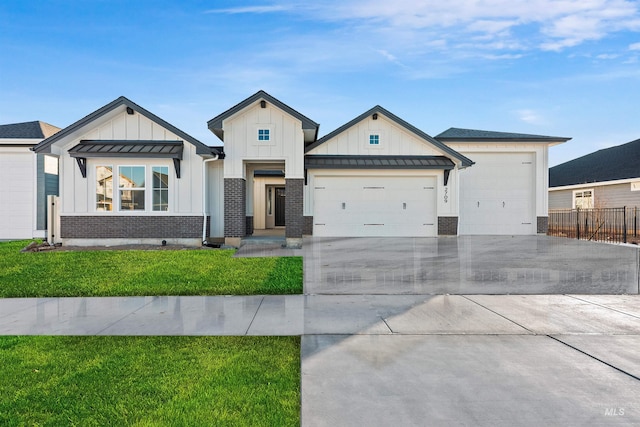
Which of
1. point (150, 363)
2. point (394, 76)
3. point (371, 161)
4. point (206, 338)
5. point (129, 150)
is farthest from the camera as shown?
point (394, 76)

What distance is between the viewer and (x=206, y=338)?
461 cm

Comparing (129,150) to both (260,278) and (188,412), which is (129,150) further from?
(188,412)

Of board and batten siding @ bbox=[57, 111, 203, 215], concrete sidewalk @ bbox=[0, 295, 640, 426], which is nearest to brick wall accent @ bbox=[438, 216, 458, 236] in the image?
concrete sidewalk @ bbox=[0, 295, 640, 426]

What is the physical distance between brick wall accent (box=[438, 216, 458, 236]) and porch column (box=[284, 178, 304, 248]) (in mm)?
6500

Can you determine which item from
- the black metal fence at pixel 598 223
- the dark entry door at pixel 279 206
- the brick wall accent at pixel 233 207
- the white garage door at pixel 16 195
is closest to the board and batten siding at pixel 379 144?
the brick wall accent at pixel 233 207

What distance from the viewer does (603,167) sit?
2312cm

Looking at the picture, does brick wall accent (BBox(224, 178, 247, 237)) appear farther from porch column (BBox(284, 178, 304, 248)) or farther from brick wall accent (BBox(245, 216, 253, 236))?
porch column (BBox(284, 178, 304, 248))

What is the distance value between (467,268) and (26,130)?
21.3m

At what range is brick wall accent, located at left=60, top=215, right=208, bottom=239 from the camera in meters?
13.3

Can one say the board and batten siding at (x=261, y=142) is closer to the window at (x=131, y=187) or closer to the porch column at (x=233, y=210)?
the porch column at (x=233, y=210)

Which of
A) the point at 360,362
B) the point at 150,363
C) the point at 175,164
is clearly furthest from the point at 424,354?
Answer: the point at 175,164

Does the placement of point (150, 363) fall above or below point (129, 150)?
below

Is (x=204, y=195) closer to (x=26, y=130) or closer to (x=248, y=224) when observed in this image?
(x=248, y=224)

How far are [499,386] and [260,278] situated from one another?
5808 mm
